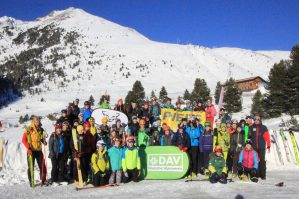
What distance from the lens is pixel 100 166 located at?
359 inches

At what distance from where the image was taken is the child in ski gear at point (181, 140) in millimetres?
10083

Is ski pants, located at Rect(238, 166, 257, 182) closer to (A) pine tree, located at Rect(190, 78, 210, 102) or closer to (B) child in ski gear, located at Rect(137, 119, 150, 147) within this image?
(B) child in ski gear, located at Rect(137, 119, 150, 147)

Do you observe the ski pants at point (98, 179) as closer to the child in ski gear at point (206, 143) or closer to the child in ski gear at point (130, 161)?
the child in ski gear at point (130, 161)

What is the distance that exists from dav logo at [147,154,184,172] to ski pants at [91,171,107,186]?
4.91ft

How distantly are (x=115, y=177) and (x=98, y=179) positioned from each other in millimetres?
542

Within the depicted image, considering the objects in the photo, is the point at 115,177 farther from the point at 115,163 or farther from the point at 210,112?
the point at 210,112

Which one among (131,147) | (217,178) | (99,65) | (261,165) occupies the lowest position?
(217,178)

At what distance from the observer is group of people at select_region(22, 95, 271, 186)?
9281 millimetres

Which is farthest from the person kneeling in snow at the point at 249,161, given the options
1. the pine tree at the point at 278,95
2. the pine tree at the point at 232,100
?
the pine tree at the point at 232,100

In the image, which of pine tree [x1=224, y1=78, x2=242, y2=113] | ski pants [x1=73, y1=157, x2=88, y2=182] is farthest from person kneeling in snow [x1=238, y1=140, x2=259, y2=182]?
pine tree [x1=224, y1=78, x2=242, y2=113]

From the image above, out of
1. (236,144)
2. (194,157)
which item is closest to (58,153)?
(194,157)

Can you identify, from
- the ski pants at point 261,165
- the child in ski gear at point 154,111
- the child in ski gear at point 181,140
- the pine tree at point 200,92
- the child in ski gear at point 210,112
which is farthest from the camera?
the pine tree at point 200,92

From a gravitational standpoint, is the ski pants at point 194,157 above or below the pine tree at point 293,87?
below

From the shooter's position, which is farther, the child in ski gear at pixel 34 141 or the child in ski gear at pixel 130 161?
the child in ski gear at pixel 130 161
